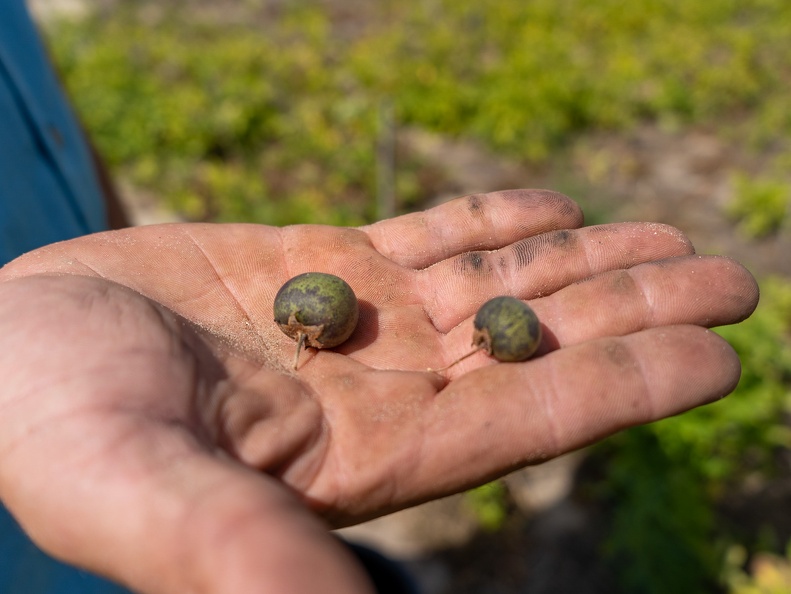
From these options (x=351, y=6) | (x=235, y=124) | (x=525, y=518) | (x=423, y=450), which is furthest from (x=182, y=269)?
(x=351, y=6)

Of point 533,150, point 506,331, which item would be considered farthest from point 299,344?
point 533,150

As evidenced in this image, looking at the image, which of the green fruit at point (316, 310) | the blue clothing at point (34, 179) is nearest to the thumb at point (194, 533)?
the blue clothing at point (34, 179)

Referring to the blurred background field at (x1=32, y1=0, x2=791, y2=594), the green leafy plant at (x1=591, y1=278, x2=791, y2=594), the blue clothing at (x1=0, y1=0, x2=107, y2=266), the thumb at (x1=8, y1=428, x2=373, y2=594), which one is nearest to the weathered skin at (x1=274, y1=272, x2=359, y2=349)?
the thumb at (x1=8, y1=428, x2=373, y2=594)

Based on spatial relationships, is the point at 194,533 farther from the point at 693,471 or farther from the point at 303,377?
the point at 693,471

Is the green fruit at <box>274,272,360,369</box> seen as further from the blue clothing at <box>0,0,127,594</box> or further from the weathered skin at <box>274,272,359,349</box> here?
the blue clothing at <box>0,0,127,594</box>

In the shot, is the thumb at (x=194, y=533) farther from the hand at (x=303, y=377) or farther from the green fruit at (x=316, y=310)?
the green fruit at (x=316, y=310)

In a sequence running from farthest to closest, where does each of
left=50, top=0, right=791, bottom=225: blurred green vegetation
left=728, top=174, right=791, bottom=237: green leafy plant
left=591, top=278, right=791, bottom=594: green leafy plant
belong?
left=50, top=0, right=791, bottom=225: blurred green vegetation < left=728, top=174, right=791, bottom=237: green leafy plant < left=591, top=278, right=791, bottom=594: green leafy plant
